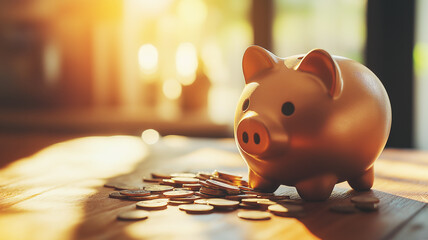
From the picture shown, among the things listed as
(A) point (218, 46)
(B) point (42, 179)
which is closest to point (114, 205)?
(B) point (42, 179)

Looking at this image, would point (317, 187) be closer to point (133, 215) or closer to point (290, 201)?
point (290, 201)

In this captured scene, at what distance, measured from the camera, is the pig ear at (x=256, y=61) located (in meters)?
0.95

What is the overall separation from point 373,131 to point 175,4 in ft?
11.5

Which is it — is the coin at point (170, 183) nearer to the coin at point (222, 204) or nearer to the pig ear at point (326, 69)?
the coin at point (222, 204)

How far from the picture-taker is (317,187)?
859mm

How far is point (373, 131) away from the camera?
0.88 m

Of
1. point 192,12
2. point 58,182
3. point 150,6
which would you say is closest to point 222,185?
point 58,182

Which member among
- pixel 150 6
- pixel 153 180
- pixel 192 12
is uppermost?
pixel 150 6

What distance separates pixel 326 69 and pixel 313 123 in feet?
0.35

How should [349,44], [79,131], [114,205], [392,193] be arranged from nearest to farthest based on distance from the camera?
1. [114,205]
2. [392,193]
3. [349,44]
4. [79,131]

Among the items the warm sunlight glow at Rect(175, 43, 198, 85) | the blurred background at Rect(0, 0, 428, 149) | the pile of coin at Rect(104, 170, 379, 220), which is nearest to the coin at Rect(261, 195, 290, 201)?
the pile of coin at Rect(104, 170, 379, 220)

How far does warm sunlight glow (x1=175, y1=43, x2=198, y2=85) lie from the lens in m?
3.88

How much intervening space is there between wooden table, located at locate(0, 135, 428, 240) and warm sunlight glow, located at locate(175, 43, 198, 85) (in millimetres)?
2251

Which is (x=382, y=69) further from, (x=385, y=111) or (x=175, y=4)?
(x=175, y=4)
